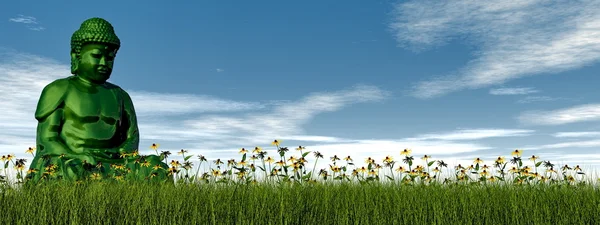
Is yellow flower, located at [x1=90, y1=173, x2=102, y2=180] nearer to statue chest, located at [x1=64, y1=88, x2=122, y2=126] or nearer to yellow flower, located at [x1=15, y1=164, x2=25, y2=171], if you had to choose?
yellow flower, located at [x1=15, y1=164, x2=25, y2=171]

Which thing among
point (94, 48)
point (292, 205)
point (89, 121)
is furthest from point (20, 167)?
point (292, 205)

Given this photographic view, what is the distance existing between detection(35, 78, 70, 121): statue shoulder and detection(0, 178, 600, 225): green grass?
4.71ft

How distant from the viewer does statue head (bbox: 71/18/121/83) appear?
332 inches

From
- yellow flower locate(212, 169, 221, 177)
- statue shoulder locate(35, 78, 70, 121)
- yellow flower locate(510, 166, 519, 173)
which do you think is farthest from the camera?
statue shoulder locate(35, 78, 70, 121)

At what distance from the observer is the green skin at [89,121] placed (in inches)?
316

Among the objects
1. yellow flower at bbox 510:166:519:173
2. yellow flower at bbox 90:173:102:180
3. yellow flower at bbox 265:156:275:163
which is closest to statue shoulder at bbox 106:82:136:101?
yellow flower at bbox 90:173:102:180

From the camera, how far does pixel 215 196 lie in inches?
255

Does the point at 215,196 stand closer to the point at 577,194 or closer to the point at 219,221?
the point at 219,221

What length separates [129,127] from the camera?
28.3ft

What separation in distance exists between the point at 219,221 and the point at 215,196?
2.92 feet

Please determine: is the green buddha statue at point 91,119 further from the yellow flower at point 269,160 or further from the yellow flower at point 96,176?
the yellow flower at point 269,160

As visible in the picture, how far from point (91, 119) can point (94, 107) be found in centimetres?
17

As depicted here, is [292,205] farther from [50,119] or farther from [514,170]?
[50,119]

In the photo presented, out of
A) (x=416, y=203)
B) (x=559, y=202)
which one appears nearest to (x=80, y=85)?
(x=416, y=203)
